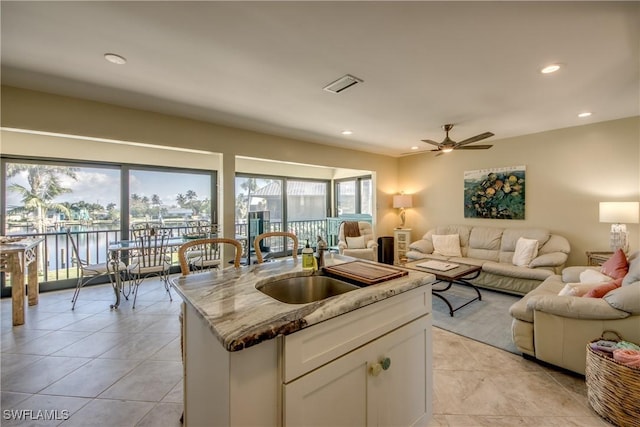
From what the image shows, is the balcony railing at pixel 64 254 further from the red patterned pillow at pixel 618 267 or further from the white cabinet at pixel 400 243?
the red patterned pillow at pixel 618 267

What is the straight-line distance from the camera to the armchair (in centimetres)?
523

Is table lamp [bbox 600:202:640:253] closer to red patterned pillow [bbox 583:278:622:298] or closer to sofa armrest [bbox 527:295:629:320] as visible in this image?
red patterned pillow [bbox 583:278:622:298]

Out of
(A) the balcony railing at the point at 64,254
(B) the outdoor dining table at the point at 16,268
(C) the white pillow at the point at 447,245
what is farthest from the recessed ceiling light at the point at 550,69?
(B) the outdoor dining table at the point at 16,268

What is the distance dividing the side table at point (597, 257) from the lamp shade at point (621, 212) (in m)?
0.47

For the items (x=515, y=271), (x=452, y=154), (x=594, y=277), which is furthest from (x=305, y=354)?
(x=452, y=154)

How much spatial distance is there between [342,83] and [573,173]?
406cm

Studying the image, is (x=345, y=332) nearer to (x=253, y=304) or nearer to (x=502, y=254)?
(x=253, y=304)

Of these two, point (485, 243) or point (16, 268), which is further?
point (485, 243)

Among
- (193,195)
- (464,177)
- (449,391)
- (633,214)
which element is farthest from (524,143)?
(193,195)

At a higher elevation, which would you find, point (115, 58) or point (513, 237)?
point (115, 58)

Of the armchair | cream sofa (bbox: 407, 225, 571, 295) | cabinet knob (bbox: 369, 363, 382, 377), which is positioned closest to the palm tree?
the armchair

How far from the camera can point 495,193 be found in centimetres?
485

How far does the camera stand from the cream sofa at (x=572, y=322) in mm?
1934

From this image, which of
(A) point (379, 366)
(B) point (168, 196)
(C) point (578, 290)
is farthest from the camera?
(B) point (168, 196)
